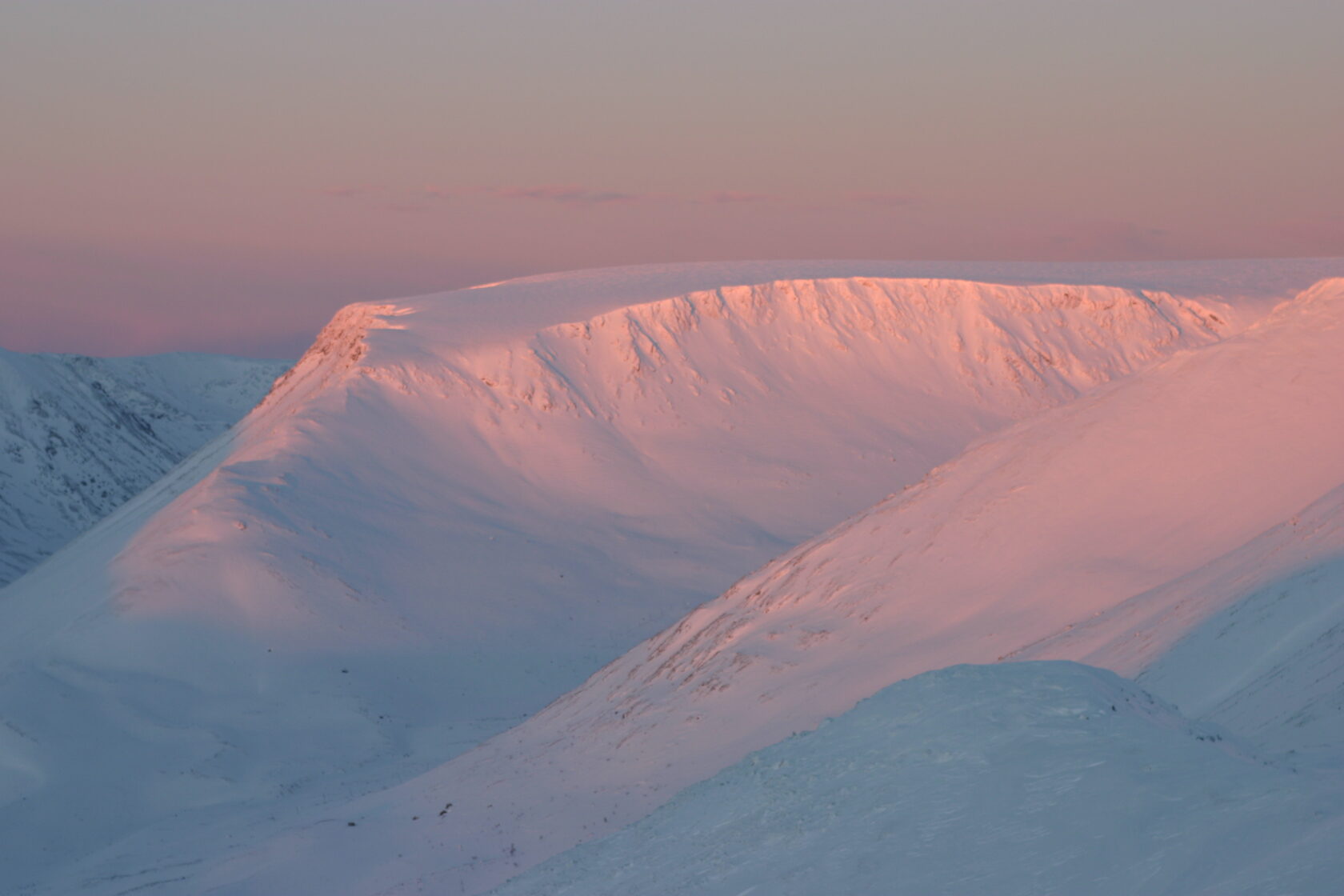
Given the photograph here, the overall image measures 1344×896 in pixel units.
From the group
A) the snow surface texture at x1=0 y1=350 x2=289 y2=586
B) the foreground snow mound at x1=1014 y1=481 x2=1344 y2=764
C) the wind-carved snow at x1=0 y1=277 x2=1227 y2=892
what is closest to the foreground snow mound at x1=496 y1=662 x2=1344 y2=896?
the foreground snow mound at x1=1014 y1=481 x2=1344 y2=764

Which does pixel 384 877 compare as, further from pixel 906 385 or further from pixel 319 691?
pixel 906 385

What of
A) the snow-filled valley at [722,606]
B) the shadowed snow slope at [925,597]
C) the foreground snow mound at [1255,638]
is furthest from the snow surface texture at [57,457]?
the foreground snow mound at [1255,638]

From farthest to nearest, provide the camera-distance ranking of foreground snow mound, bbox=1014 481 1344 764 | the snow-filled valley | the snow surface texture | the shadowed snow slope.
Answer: the snow surface texture
the shadowed snow slope
foreground snow mound, bbox=1014 481 1344 764
the snow-filled valley

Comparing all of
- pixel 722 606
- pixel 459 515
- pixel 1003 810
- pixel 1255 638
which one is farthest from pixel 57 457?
pixel 1003 810

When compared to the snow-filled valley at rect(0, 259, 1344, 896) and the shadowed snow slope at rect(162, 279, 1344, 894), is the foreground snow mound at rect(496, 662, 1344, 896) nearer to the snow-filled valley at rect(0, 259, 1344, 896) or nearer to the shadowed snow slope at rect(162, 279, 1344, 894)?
the snow-filled valley at rect(0, 259, 1344, 896)

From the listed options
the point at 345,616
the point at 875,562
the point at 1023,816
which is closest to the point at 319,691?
the point at 345,616

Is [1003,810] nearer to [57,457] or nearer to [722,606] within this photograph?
[722,606]
